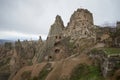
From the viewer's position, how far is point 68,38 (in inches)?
2530

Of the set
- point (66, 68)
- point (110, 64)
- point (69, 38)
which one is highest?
point (69, 38)

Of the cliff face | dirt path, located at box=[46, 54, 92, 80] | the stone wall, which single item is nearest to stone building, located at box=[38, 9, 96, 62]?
the cliff face

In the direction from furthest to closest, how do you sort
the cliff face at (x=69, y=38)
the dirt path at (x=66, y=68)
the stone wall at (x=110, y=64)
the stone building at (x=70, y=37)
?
the stone building at (x=70, y=37) < the cliff face at (x=69, y=38) < the dirt path at (x=66, y=68) < the stone wall at (x=110, y=64)

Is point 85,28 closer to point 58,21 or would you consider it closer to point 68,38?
point 68,38

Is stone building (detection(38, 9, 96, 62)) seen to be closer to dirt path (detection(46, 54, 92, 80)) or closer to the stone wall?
dirt path (detection(46, 54, 92, 80))

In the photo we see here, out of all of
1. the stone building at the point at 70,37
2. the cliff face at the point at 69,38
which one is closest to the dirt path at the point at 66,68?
the cliff face at the point at 69,38

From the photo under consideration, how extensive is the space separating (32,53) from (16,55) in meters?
22.4

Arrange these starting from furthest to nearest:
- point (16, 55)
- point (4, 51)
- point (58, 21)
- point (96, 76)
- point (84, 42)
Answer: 1. point (4, 51)
2. point (16, 55)
3. point (58, 21)
4. point (84, 42)
5. point (96, 76)

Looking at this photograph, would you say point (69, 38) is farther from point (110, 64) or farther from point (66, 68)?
point (110, 64)

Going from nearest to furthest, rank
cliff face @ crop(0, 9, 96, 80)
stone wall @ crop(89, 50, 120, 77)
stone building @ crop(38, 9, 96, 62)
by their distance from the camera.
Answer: stone wall @ crop(89, 50, 120, 77), cliff face @ crop(0, 9, 96, 80), stone building @ crop(38, 9, 96, 62)

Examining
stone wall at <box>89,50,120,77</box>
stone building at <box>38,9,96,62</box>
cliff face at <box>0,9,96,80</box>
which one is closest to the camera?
stone wall at <box>89,50,120,77</box>

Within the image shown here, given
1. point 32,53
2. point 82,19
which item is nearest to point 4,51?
point 32,53

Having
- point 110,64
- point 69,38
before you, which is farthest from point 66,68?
point 69,38

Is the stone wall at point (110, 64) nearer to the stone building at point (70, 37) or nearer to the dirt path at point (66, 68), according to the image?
the dirt path at point (66, 68)
